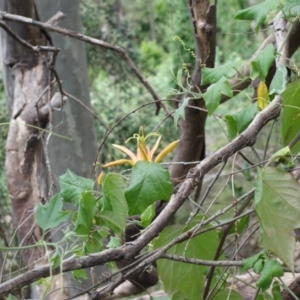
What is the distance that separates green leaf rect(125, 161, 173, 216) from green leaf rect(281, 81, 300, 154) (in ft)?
0.57

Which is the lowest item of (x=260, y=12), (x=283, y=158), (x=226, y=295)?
(x=226, y=295)

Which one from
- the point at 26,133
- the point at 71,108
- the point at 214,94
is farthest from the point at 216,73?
the point at 71,108

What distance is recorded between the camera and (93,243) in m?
0.64

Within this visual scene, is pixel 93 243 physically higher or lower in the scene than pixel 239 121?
lower

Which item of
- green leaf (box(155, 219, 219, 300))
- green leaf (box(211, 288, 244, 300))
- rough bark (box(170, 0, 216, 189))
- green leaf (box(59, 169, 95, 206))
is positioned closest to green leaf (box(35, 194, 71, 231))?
green leaf (box(59, 169, 95, 206))

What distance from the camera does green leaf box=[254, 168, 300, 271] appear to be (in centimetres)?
53

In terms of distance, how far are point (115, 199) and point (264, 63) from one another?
0.78 ft

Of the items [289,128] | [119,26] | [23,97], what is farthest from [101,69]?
[289,128]

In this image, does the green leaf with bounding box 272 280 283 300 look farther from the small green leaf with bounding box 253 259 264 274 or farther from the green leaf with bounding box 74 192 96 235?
the green leaf with bounding box 74 192 96 235

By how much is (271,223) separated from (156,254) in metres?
0.12

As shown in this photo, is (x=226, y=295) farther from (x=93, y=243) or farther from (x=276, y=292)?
(x=93, y=243)

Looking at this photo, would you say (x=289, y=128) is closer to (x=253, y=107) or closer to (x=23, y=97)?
(x=253, y=107)

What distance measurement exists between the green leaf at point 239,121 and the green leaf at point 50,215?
213 millimetres

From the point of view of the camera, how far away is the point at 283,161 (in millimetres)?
588
